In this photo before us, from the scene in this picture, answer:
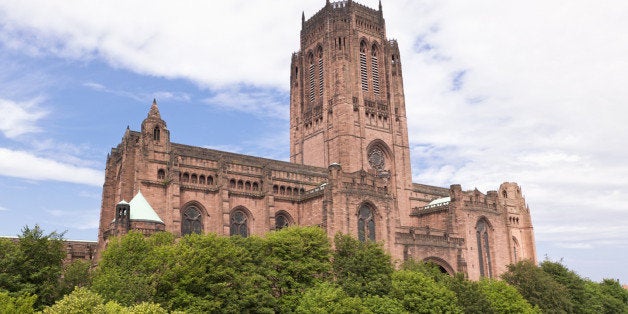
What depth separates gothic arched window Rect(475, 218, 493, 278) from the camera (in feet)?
248

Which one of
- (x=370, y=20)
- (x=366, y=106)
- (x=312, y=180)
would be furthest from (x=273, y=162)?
(x=370, y=20)

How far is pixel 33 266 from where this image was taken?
42.9 meters

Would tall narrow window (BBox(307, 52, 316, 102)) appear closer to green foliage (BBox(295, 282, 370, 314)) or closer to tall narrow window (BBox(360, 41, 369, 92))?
tall narrow window (BBox(360, 41, 369, 92))

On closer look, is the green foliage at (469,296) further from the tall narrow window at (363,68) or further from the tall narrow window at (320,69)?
the tall narrow window at (320,69)

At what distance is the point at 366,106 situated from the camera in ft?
274

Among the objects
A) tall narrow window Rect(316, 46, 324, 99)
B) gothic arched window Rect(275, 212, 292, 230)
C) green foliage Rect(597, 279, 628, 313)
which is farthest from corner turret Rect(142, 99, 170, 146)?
green foliage Rect(597, 279, 628, 313)

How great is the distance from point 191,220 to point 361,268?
22.8 meters

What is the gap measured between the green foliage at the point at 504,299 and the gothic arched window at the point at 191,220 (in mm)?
29700

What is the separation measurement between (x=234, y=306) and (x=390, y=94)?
5282 centimetres

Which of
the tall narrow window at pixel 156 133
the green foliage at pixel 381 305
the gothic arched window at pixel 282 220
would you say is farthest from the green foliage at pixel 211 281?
the gothic arched window at pixel 282 220

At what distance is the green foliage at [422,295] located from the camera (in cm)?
4650

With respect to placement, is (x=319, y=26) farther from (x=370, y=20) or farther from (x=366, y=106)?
(x=366, y=106)

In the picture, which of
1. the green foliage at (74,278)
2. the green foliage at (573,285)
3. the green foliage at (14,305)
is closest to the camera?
the green foliage at (14,305)

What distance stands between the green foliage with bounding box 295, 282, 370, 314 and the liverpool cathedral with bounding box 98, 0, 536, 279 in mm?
18323
